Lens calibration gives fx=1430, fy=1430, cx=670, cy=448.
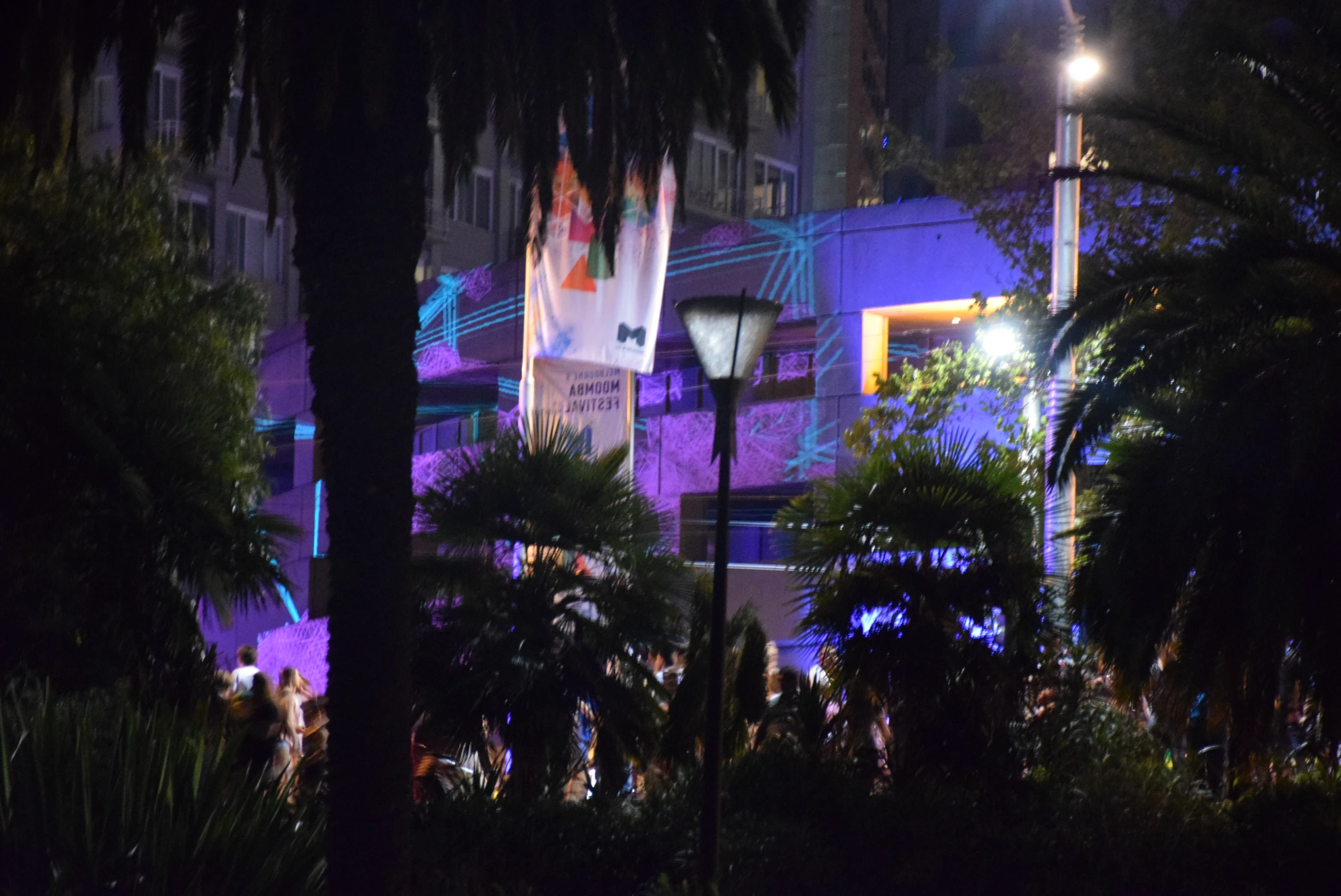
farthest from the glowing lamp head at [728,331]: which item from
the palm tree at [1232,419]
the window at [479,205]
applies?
the window at [479,205]

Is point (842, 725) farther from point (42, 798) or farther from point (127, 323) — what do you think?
point (127, 323)

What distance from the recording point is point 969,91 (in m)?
22.0

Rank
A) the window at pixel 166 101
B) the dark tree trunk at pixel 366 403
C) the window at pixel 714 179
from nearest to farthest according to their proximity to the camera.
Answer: the dark tree trunk at pixel 366 403
the window at pixel 166 101
the window at pixel 714 179

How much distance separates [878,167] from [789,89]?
27.5 m

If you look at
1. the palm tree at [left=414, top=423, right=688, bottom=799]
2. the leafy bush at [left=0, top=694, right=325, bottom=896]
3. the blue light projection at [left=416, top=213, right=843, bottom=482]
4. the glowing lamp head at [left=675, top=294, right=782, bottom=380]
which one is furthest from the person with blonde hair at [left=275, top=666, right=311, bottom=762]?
the blue light projection at [left=416, top=213, right=843, bottom=482]

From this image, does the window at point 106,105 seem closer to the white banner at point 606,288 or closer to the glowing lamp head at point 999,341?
the glowing lamp head at point 999,341

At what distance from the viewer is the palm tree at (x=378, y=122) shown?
6602 mm

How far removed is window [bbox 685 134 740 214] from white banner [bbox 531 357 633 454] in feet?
66.7

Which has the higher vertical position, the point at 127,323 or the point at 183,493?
the point at 127,323

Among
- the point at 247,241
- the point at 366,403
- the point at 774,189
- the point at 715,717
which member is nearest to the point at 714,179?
the point at 774,189

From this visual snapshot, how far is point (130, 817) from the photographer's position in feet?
19.0

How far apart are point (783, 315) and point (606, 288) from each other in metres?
12.0

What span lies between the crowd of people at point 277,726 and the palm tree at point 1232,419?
5.68 m

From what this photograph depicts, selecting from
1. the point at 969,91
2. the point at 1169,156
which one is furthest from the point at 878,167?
the point at 1169,156
